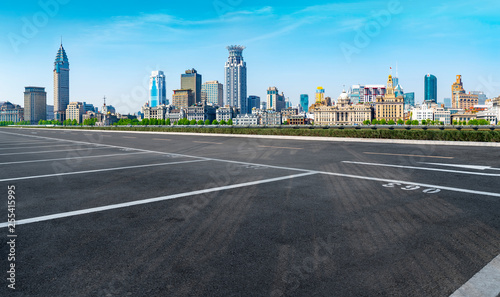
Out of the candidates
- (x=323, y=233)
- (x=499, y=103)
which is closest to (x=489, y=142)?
(x=323, y=233)

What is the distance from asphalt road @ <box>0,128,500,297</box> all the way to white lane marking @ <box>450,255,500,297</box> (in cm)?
5

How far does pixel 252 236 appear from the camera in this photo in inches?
183

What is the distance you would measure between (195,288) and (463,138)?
906 inches

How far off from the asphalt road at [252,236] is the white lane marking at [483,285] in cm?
5

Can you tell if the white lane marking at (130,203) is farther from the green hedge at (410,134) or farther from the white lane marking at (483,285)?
the green hedge at (410,134)

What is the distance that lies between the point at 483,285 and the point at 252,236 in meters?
2.59

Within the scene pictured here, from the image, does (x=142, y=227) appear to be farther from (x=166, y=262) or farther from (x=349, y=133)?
(x=349, y=133)

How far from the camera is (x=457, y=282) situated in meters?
3.32

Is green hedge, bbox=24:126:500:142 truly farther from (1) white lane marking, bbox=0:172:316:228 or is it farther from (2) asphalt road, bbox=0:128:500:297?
(1) white lane marking, bbox=0:172:316:228

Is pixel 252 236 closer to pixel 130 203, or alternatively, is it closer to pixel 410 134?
pixel 130 203

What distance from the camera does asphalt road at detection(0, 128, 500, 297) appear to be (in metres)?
3.34

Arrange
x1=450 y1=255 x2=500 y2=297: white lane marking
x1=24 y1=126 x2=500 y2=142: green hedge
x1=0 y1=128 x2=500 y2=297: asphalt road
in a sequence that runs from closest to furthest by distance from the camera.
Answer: x1=450 y1=255 x2=500 y2=297: white lane marking → x1=0 y1=128 x2=500 y2=297: asphalt road → x1=24 y1=126 x2=500 y2=142: green hedge

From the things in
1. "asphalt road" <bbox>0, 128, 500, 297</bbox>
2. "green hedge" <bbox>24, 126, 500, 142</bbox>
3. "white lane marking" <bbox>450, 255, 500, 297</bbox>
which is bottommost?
"white lane marking" <bbox>450, 255, 500, 297</bbox>

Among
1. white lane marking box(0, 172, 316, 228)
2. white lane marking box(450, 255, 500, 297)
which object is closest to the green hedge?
white lane marking box(0, 172, 316, 228)
